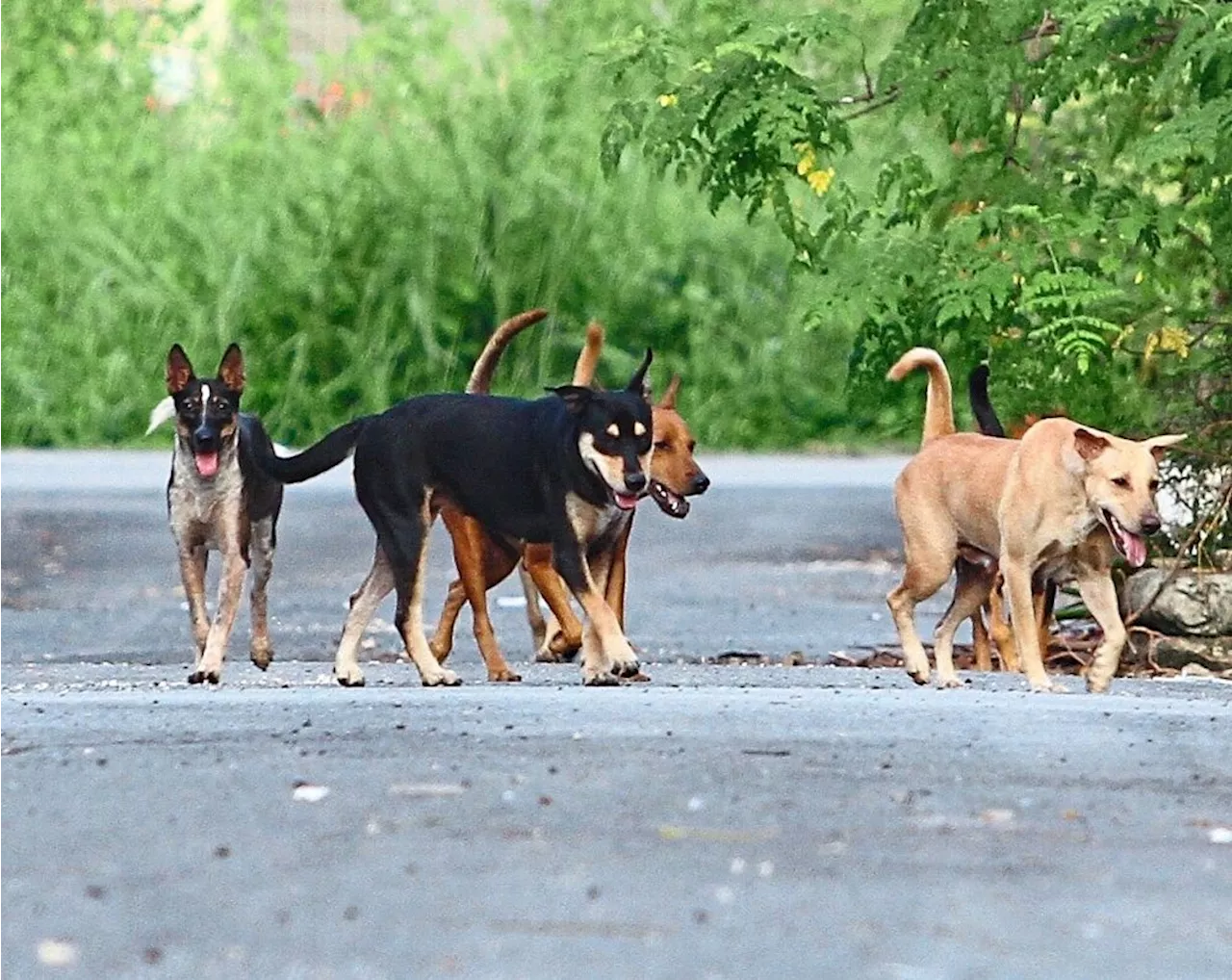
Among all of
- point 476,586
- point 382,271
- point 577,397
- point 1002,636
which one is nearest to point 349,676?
point 476,586

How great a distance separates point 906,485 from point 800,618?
3.93 m

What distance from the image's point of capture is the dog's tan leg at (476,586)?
12.8 m

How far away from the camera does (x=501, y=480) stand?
12352 millimetres

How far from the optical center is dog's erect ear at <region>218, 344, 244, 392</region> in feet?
44.4

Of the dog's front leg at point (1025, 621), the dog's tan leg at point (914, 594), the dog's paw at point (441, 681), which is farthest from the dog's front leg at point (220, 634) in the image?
the dog's front leg at point (1025, 621)

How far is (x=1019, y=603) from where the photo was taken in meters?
12.3

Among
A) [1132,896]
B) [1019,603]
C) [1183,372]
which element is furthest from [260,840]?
[1183,372]

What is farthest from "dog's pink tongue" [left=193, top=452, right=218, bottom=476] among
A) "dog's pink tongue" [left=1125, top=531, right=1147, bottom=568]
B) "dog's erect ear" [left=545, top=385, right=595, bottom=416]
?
"dog's pink tongue" [left=1125, top=531, right=1147, bottom=568]

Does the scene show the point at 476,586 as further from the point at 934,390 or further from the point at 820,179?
the point at 820,179

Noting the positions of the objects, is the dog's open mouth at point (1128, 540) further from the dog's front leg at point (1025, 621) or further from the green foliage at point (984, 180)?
the green foliage at point (984, 180)

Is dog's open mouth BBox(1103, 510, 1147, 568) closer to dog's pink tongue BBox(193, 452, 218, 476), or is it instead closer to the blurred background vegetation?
the blurred background vegetation

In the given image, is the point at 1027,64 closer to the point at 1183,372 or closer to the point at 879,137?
the point at 1183,372

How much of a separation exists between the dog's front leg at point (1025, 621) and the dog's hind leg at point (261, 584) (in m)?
3.12

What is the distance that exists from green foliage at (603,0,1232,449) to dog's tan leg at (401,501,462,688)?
237 cm
